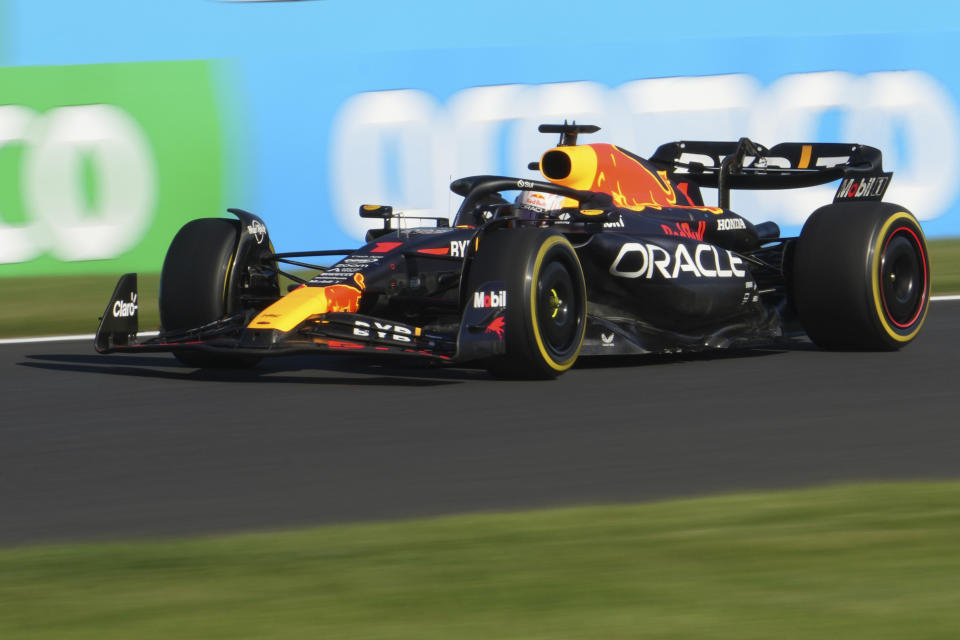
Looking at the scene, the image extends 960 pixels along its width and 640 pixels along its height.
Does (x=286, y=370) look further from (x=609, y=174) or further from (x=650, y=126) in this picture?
(x=650, y=126)

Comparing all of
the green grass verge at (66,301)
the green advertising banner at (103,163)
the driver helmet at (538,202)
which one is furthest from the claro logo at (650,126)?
the driver helmet at (538,202)

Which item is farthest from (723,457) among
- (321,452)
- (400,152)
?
(400,152)

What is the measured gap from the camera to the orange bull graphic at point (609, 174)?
28.7 feet

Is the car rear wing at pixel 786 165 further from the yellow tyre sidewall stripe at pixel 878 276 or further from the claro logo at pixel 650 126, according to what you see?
the claro logo at pixel 650 126

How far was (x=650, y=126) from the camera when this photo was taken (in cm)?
1367

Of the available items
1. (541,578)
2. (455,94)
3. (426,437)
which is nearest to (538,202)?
(426,437)

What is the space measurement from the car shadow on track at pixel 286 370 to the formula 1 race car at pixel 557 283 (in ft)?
0.61

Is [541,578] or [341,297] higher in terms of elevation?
[341,297]

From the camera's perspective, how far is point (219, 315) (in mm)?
7945

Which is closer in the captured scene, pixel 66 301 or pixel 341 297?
pixel 341 297

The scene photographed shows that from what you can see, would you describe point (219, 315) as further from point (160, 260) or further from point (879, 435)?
point (160, 260)

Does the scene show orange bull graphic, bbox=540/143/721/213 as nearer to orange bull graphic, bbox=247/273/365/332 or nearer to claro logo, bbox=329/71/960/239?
orange bull graphic, bbox=247/273/365/332

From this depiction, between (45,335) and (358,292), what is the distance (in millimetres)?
3563

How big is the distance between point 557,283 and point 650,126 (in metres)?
6.46
